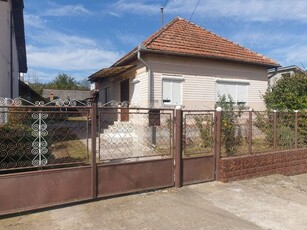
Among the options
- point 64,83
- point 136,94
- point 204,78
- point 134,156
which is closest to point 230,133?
point 134,156

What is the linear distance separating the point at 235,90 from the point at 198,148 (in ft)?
21.4

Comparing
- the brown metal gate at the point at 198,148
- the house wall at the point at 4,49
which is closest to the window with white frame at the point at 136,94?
the brown metal gate at the point at 198,148

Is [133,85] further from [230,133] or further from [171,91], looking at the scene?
[230,133]

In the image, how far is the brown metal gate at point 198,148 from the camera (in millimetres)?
5876

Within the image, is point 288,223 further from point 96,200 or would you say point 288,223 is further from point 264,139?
point 264,139

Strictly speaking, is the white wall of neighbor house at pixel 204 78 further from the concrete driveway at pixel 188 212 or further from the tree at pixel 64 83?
the tree at pixel 64 83

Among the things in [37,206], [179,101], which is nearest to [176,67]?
[179,101]

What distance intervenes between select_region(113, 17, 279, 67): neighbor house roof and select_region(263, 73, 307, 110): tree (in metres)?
1.40

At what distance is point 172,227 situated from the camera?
12.8 ft

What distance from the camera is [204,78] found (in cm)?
1150

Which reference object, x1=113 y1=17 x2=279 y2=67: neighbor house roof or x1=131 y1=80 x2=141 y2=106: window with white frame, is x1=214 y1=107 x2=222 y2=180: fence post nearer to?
x1=113 y1=17 x2=279 y2=67: neighbor house roof

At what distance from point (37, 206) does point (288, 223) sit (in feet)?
12.7

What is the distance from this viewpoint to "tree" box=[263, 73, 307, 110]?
10797mm

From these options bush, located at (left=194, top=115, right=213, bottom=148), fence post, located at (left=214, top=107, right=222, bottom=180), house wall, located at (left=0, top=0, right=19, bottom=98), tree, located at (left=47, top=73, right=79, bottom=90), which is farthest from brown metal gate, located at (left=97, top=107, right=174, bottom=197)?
tree, located at (left=47, top=73, right=79, bottom=90)
